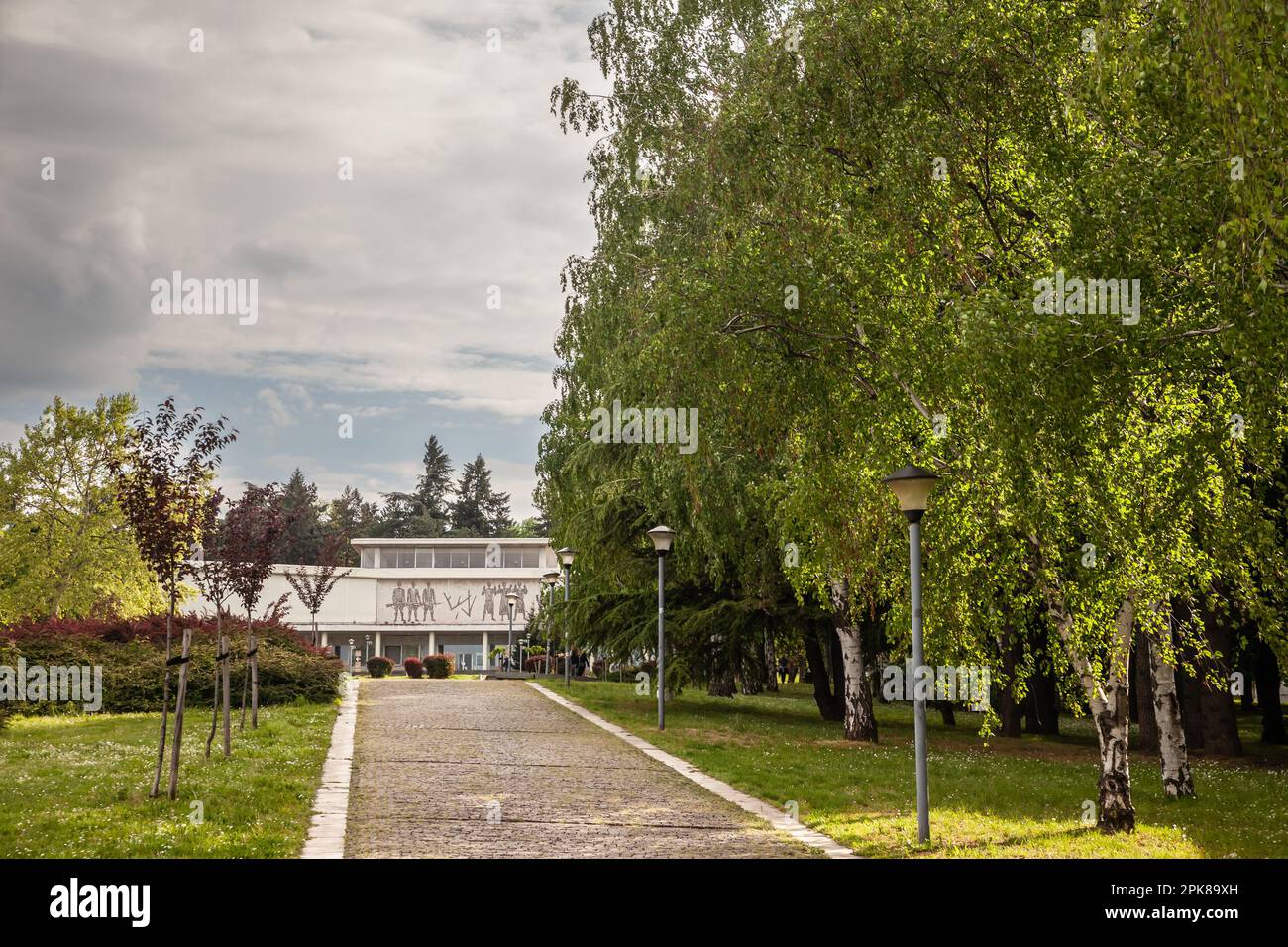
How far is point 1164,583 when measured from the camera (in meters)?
10.6

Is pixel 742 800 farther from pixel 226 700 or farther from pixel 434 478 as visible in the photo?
pixel 434 478

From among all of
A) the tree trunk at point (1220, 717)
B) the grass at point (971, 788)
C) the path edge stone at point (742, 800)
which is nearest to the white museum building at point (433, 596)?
the grass at point (971, 788)

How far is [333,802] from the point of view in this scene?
36.4 ft

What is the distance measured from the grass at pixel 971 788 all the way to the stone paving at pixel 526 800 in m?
1.02

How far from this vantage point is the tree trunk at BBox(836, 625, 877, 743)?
20.8 metres

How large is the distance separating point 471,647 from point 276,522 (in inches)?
2383

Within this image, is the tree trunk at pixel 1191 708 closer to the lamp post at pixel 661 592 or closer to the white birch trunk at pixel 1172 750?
the white birch trunk at pixel 1172 750

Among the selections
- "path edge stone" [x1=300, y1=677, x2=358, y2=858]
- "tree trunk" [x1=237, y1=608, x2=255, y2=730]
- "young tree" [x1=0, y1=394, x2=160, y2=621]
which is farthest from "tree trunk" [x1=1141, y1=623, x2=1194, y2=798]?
"young tree" [x1=0, y1=394, x2=160, y2=621]

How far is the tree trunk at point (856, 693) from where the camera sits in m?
20.8

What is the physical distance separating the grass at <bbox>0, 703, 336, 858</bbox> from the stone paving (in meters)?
0.69

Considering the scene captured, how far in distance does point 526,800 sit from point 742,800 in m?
2.44
